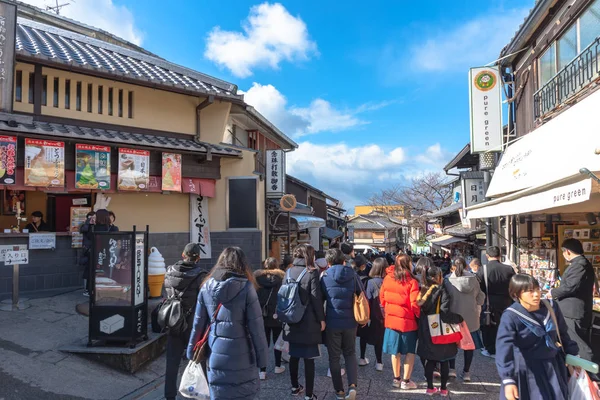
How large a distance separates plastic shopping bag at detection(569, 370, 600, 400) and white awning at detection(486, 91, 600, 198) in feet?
6.93

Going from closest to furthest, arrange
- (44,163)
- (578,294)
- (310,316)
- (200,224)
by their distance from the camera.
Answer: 1. (310,316)
2. (578,294)
3. (44,163)
4. (200,224)

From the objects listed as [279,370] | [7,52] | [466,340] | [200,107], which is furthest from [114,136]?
[466,340]

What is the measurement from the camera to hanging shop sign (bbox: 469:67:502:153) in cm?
1042

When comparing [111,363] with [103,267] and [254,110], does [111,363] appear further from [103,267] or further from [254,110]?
[254,110]

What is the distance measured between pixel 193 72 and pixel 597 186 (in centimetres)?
1067

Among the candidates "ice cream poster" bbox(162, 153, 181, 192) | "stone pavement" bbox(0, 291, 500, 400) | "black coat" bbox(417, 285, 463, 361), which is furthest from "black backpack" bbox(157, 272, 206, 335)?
"ice cream poster" bbox(162, 153, 181, 192)

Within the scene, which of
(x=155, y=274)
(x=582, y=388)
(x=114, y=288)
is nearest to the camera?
(x=582, y=388)

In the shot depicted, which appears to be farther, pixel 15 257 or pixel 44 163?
pixel 44 163

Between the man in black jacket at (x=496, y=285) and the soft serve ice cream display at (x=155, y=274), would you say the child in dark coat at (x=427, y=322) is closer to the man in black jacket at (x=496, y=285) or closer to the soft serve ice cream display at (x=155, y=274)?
the man in black jacket at (x=496, y=285)

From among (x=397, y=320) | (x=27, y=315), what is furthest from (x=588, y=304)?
(x=27, y=315)

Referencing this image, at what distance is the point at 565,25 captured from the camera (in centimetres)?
820

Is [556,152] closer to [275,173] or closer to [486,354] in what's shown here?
[486,354]

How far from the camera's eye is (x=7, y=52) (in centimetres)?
761

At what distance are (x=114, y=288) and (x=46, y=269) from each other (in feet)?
12.4
